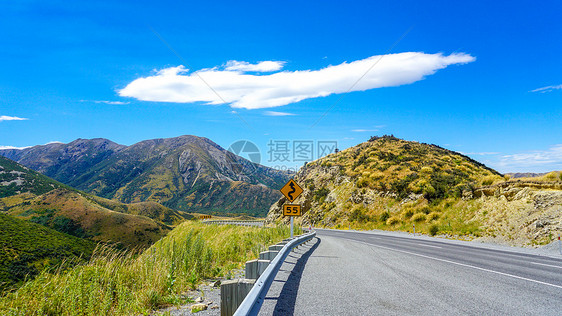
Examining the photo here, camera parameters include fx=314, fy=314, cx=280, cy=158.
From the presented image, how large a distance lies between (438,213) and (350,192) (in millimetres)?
17372

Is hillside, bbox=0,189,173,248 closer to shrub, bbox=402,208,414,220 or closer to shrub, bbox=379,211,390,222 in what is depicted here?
shrub, bbox=379,211,390,222

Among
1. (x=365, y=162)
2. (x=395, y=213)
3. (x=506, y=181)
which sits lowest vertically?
(x=395, y=213)

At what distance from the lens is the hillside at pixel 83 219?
94.7 metres

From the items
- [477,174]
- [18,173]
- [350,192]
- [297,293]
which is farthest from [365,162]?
[18,173]

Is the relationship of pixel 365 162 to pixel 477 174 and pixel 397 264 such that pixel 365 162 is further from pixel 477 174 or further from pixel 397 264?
pixel 397 264

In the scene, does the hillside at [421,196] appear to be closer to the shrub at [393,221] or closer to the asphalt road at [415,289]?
the shrub at [393,221]

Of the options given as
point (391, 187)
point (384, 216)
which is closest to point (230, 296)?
point (384, 216)

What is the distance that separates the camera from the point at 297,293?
5.99m

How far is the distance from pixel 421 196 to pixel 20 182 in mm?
201144

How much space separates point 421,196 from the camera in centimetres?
3641

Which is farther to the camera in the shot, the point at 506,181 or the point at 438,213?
the point at 438,213

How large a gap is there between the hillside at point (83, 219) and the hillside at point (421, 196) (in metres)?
57.2

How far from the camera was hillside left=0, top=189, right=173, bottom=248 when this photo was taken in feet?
311

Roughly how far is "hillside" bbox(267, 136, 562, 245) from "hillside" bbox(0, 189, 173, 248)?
5722 cm
